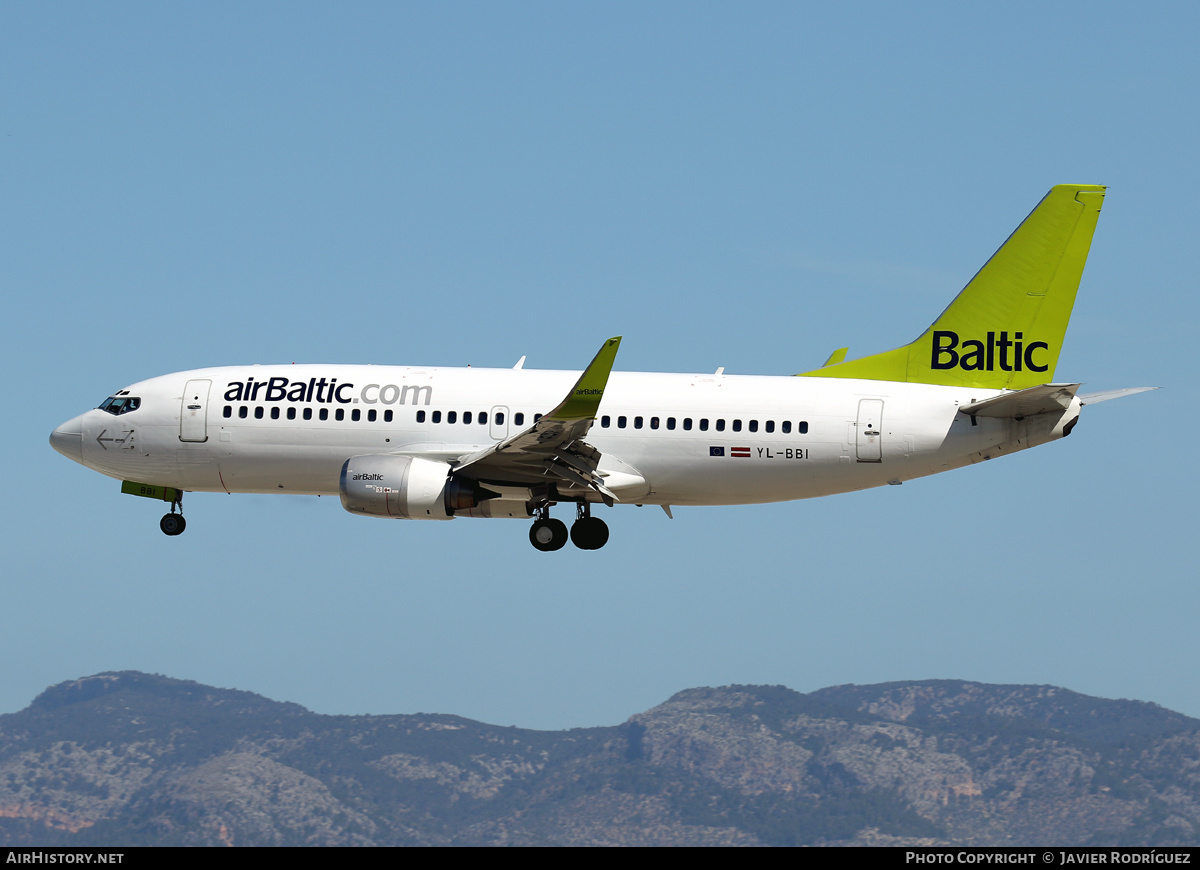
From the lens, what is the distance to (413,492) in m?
45.6

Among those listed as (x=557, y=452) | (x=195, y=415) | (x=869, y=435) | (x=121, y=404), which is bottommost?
(x=557, y=452)

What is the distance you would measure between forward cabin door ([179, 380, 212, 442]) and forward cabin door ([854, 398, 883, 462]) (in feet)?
64.3

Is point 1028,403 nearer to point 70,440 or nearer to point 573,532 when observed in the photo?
point 573,532

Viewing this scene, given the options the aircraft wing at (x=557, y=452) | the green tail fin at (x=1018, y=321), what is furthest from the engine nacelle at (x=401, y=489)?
the green tail fin at (x=1018, y=321)

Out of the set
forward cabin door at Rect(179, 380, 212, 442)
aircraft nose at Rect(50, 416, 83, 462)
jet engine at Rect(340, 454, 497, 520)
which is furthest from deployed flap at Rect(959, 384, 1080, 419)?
aircraft nose at Rect(50, 416, 83, 462)

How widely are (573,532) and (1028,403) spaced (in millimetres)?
13862

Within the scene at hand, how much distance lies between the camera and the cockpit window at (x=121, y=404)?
49844 millimetres

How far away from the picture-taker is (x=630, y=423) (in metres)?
46.8

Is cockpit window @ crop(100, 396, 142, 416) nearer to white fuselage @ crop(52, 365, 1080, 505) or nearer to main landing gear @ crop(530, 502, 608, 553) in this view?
white fuselage @ crop(52, 365, 1080, 505)

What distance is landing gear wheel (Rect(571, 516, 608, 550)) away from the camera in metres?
48.1

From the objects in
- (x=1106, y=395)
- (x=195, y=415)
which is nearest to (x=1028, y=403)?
(x=1106, y=395)

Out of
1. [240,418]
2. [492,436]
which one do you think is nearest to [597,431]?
[492,436]
